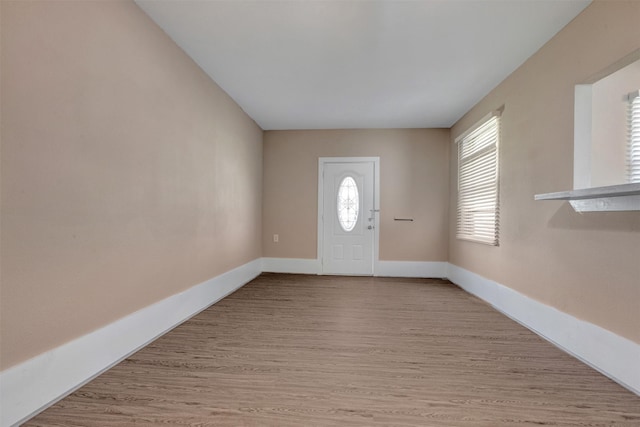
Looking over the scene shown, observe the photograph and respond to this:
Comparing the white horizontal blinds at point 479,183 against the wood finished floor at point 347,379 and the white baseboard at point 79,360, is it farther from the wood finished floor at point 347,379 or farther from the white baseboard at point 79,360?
the white baseboard at point 79,360

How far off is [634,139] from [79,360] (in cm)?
389

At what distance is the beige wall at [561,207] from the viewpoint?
177cm

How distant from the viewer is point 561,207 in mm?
2258

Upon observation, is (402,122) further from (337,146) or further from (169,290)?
(169,290)

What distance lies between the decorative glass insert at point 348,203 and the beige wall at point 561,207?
7.34ft

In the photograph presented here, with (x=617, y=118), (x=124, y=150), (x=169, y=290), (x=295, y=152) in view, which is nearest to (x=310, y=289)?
(x=169, y=290)

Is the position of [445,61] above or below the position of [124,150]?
above

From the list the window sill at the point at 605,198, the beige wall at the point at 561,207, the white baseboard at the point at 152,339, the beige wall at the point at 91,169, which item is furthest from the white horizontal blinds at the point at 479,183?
the beige wall at the point at 91,169

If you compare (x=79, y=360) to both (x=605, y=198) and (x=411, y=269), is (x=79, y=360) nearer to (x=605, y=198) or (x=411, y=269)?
(x=605, y=198)

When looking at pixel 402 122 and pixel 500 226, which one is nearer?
pixel 500 226

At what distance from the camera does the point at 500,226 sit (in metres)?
3.20

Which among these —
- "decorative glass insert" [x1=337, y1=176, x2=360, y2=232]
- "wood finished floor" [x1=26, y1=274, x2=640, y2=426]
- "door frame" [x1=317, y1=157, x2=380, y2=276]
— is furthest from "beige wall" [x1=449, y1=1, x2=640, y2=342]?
"decorative glass insert" [x1=337, y1=176, x2=360, y2=232]

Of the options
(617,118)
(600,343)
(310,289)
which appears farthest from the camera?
(310,289)

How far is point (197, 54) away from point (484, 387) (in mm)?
3459
